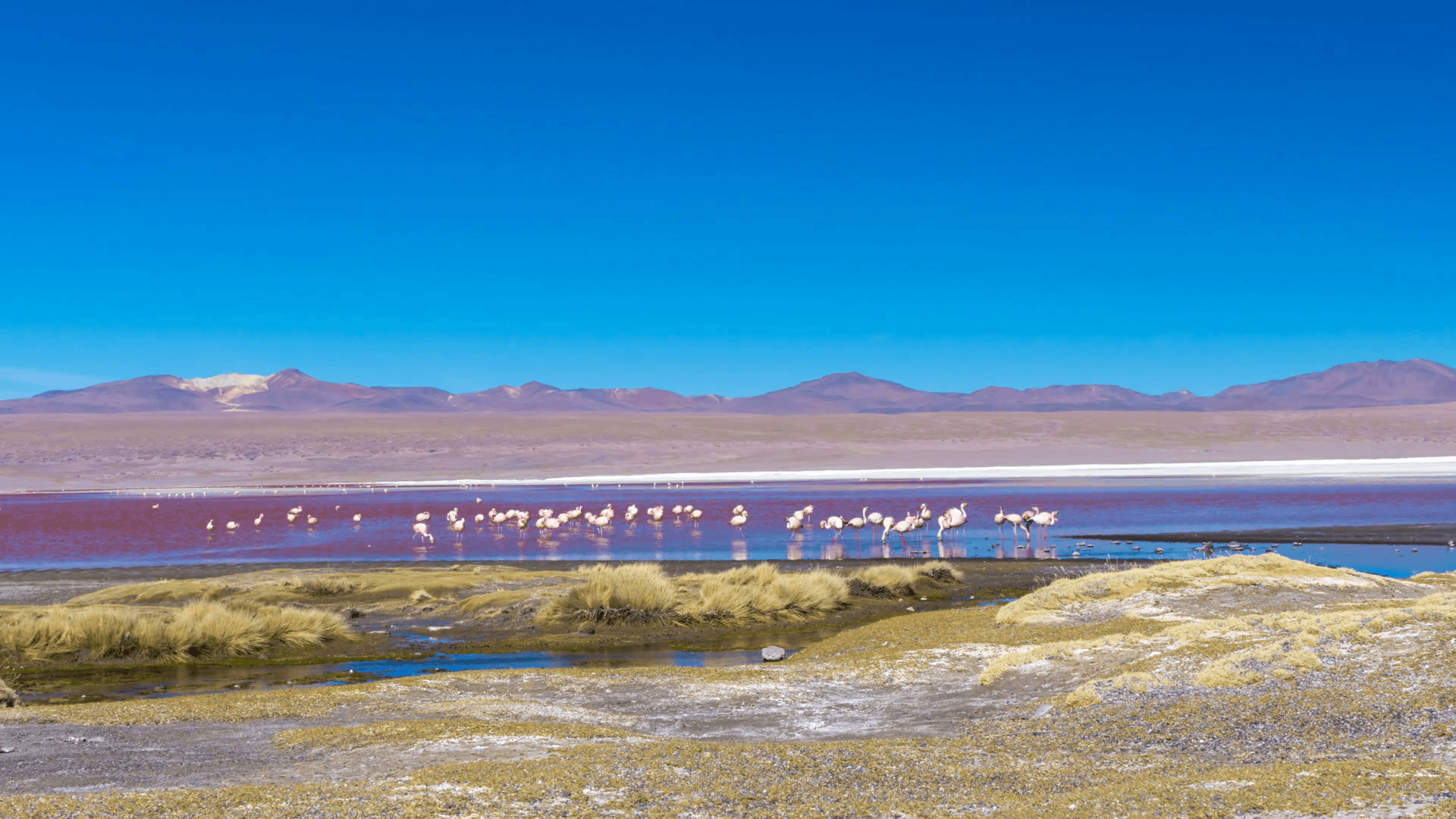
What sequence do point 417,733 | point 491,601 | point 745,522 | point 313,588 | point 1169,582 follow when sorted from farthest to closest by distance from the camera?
1. point 745,522
2. point 313,588
3. point 491,601
4. point 1169,582
5. point 417,733

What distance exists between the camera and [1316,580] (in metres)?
17.7

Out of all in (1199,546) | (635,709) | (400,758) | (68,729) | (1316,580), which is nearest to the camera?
(400,758)

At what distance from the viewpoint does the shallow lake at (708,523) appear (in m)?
32.1

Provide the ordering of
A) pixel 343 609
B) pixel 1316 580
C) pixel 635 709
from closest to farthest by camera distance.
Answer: pixel 635 709 < pixel 1316 580 < pixel 343 609

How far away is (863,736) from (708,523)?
31.7 metres

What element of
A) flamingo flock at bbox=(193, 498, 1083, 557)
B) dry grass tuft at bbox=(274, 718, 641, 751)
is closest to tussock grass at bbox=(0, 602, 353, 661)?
dry grass tuft at bbox=(274, 718, 641, 751)

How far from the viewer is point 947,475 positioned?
8019 centimetres

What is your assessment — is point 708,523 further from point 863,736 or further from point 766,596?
point 863,736

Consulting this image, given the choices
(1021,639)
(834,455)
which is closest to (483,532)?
(1021,639)

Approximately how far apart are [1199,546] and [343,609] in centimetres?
2027

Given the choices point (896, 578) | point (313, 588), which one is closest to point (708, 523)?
point (896, 578)

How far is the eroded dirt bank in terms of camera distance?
23.8ft

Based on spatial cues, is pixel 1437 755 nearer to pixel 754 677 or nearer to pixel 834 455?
pixel 754 677

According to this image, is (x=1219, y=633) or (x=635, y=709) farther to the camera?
(x=1219, y=633)
